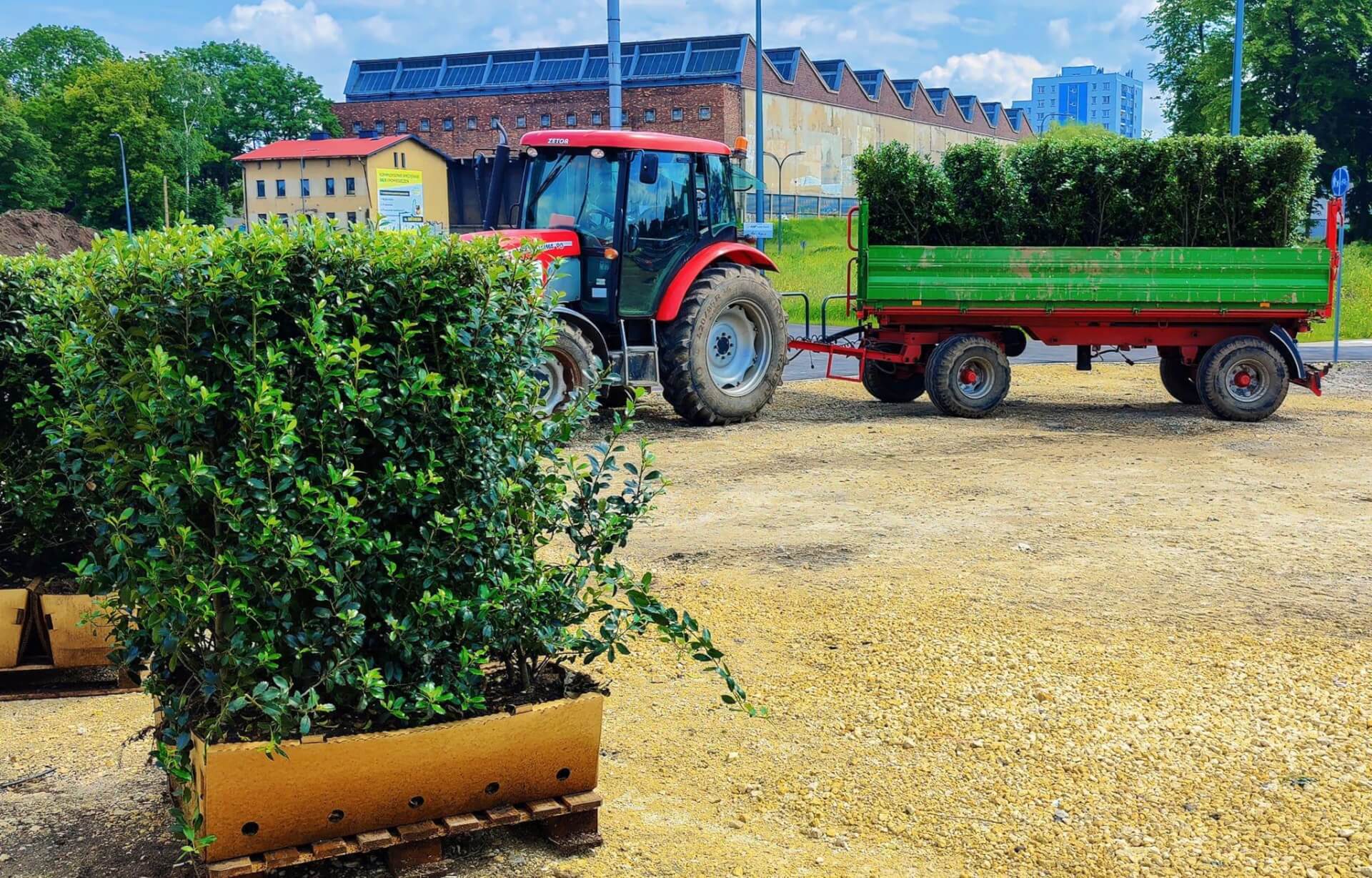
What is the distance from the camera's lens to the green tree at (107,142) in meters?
72.8

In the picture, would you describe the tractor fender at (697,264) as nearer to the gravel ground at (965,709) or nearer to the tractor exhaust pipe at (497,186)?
the tractor exhaust pipe at (497,186)

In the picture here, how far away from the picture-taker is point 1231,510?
8953 millimetres

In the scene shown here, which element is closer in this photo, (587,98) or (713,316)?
(713,316)

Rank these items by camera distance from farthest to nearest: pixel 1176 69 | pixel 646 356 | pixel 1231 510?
pixel 1176 69, pixel 646 356, pixel 1231 510

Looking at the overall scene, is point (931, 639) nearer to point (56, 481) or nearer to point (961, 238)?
point (56, 481)

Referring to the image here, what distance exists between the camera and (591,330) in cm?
1242

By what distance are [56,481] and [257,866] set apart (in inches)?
112

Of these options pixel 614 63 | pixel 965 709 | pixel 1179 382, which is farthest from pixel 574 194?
pixel 965 709

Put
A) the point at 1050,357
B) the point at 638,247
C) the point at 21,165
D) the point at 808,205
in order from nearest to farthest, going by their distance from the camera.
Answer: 1. the point at 638,247
2. the point at 1050,357
3. the point at 21,165
4. the point at 808,205

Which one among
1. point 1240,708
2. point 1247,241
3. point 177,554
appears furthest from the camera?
point 1247,241

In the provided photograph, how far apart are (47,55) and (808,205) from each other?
5207 cm

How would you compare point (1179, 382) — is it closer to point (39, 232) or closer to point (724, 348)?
point (724, 348)

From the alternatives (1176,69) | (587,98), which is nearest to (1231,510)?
(1176,69)

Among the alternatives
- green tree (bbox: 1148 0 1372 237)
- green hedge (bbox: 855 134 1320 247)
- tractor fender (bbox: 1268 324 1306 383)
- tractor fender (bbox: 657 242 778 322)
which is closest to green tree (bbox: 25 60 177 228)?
green tree (bbox: 1148 0 1372 237)
